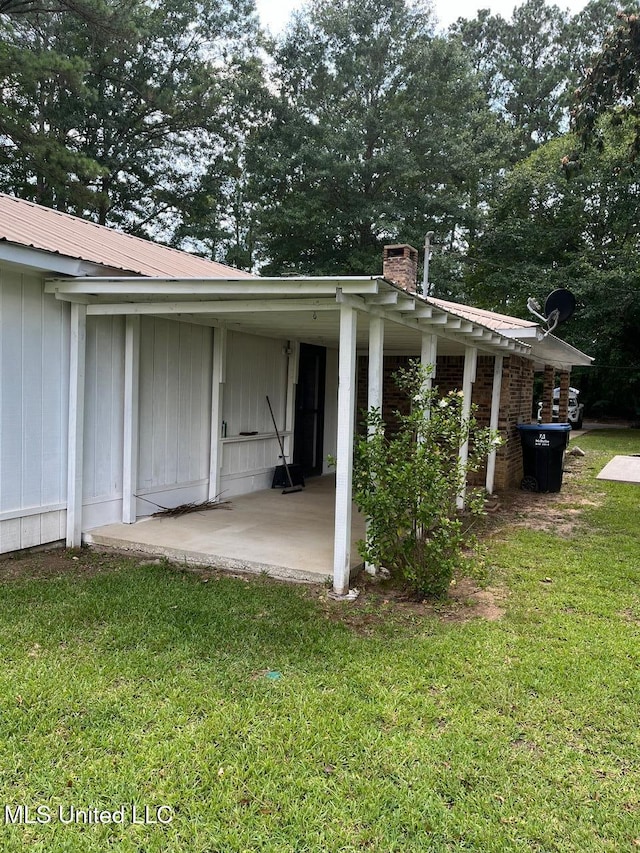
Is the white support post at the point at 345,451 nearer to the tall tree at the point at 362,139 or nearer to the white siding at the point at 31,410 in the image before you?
the white siding at the point at 31,410

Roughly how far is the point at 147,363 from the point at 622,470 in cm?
971

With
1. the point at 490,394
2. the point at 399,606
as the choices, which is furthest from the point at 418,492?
the point at 490,394

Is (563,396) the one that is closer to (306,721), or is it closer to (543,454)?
(543,454)

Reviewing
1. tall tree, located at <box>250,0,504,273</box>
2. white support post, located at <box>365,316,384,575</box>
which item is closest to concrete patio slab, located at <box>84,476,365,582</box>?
white support post, located at <box>365,316,384,575</box>

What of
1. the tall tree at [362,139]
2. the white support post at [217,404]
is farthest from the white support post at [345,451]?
the tall tree at [362,139]

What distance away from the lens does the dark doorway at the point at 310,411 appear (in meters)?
9.49

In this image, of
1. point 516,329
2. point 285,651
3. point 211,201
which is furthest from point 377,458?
point 211,201

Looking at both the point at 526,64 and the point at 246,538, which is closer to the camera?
the point at 246,538

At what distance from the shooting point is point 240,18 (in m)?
21.7

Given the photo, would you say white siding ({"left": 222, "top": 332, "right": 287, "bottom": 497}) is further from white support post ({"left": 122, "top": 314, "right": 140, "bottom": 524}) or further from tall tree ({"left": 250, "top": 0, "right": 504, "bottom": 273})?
tall tree ({"left": 250, "top": 0, "right": 504, "bottom": 273})

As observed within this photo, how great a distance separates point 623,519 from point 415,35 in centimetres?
2172

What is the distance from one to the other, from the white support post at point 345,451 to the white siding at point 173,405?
8.25 ft

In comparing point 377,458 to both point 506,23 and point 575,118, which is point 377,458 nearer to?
point 575,118

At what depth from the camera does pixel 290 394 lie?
8898 millimetres
